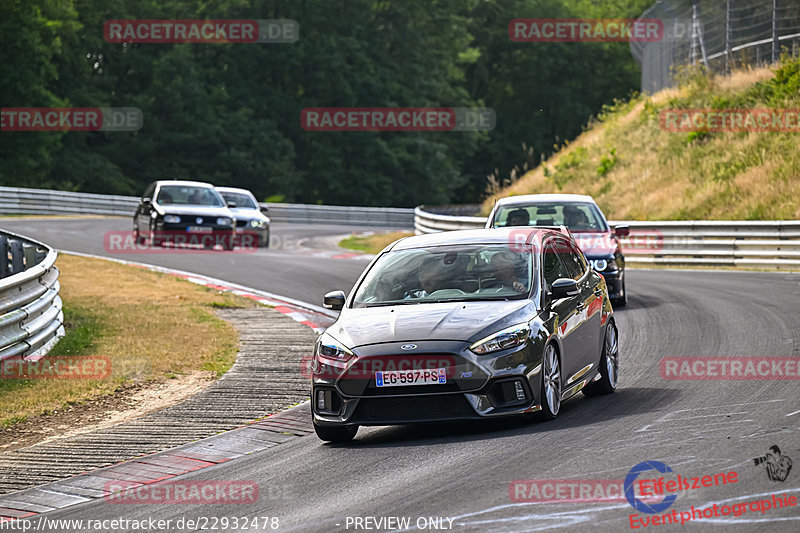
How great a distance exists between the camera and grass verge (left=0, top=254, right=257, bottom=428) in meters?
11.4

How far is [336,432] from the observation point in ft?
29.4

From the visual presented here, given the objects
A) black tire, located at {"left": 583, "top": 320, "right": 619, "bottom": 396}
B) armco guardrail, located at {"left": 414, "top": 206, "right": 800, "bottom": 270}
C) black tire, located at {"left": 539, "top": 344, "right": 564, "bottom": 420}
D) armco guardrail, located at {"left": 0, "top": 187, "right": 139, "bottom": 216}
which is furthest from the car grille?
armco guardrail, located at {"left": 0, "top": 187, "right": 139, "bottom": 216}

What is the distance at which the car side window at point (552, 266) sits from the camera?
391 inches

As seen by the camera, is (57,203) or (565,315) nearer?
(565,315)

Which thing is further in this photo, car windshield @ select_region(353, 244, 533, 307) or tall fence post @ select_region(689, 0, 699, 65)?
tall fence post @ select_region(689, 0, 699, 65)

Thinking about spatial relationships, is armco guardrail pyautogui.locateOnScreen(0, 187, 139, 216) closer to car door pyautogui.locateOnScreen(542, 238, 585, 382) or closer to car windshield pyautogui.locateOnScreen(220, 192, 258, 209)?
car windshield pyautogui.locateOnScreen(220, 192, 258, 209)

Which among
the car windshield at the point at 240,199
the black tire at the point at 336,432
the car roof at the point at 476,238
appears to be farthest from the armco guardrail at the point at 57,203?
the black tire at the point at 336,432

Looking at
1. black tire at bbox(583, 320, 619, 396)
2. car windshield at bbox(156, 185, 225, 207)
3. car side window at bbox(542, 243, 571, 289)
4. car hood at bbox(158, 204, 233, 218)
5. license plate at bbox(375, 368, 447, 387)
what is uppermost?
car windshield at bbox(156, 185, 225, 207)

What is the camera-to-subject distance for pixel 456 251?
10.0m

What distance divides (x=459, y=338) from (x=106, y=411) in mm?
3813

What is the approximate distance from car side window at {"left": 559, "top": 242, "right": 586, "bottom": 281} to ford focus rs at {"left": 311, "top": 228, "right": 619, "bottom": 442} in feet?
0.18

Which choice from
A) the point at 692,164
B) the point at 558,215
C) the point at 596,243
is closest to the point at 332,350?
the point at 596,243

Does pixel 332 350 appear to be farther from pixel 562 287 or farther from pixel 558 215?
pixel 558 215

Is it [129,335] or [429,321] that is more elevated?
[429,321]
